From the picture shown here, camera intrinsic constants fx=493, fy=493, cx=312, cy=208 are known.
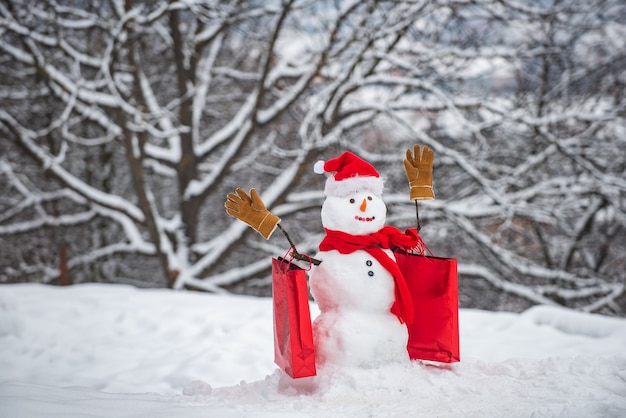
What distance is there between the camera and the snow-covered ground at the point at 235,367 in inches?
66.7

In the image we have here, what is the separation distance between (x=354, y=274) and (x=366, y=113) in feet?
13.3

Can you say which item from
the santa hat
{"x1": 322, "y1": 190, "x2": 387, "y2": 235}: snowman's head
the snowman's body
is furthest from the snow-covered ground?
the santa hat

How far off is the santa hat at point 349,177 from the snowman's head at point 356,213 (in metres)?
0.02

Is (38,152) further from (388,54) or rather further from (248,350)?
(388,54)

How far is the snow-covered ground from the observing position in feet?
5.56

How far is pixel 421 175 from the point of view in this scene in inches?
91.7

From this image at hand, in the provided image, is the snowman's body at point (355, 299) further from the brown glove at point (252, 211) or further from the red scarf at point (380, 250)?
the brown glove at point (252, 211)

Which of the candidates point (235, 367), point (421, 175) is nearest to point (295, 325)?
point (421, 175)

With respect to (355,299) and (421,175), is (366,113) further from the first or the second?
(355,299)

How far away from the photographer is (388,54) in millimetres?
5664

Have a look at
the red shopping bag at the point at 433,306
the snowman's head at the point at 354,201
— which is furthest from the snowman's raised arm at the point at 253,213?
the red shopping bag at the point at 433,306

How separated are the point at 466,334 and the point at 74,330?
302 cm

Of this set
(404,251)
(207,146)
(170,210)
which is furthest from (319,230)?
(404,251)

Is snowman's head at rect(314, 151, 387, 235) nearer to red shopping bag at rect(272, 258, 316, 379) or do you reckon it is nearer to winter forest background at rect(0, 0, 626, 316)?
red shopping bag at rect(272, 258, 316, 379)
